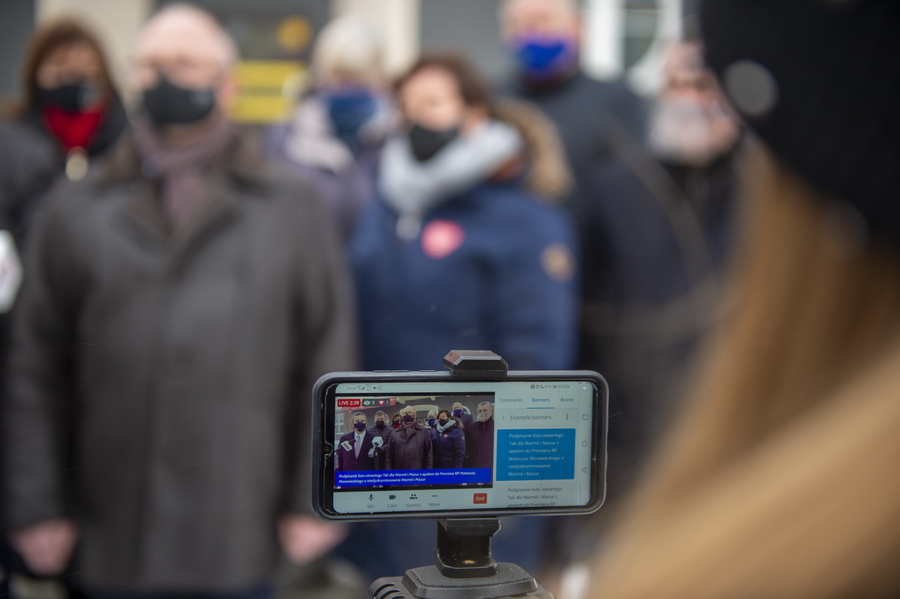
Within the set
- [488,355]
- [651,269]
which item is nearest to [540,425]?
[488,355]

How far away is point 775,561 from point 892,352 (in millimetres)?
61

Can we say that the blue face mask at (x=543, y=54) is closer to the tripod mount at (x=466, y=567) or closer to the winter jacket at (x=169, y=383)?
the winter jacket at (x=169, y=383)

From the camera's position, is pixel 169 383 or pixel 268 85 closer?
pixel 169 383

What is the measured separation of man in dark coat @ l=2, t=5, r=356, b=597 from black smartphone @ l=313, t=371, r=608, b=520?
53 centimetres

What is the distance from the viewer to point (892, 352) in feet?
0.76

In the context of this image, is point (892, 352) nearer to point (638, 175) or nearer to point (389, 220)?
point (389, 220)

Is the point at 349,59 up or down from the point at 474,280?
up

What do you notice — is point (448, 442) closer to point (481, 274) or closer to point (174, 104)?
point (481, 274)

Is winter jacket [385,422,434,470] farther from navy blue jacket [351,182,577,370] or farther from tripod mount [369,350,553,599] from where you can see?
navy blue jacket [351,182,577,370]

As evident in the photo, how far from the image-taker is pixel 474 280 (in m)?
1.14

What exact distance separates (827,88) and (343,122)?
1847mm

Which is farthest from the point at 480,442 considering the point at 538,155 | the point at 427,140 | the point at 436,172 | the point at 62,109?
the point at 62,109

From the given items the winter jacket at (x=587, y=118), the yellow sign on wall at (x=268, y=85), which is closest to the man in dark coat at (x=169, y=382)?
the winter jacket at (x=587, y=118)

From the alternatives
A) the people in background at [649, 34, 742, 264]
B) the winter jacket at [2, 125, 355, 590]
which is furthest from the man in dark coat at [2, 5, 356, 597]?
the people in background at [649, 34, 742, 264]
